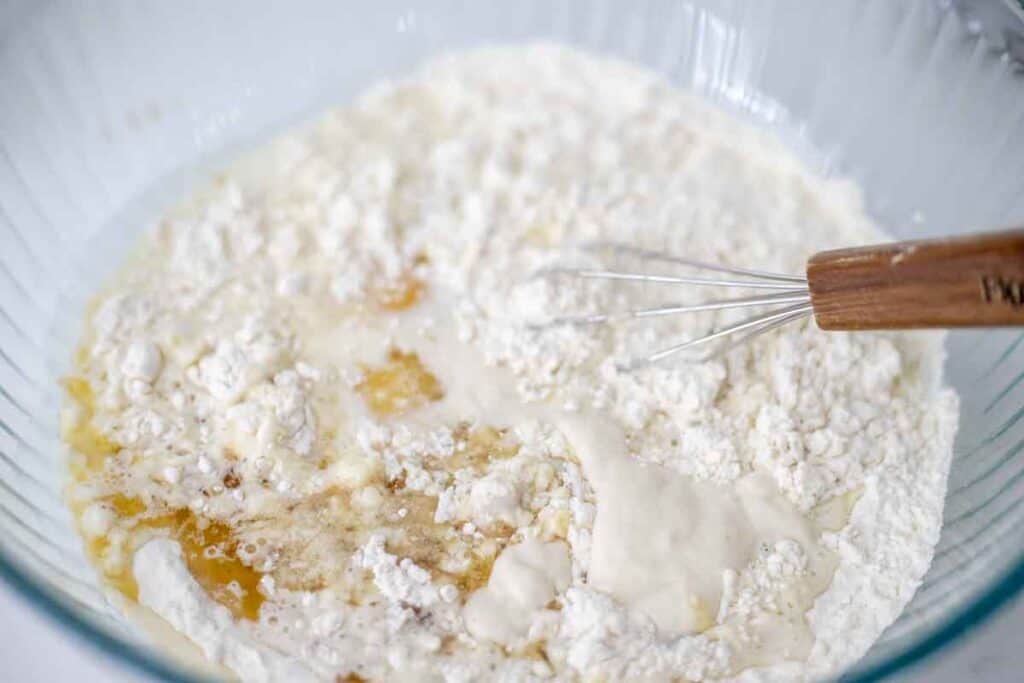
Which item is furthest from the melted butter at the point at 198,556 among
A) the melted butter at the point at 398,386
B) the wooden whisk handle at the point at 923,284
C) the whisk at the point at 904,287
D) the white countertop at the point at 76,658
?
the wooden whisk handle at the point at 923,284

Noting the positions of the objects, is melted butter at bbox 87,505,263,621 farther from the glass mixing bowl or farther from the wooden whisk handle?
the wooden whisk handle

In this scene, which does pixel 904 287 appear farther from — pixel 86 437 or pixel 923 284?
pixel 86 437

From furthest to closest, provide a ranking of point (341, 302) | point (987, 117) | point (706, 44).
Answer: point (706, 44)
point (987, 117)
point (341, 302)

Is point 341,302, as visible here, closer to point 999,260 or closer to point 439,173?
point 439,173

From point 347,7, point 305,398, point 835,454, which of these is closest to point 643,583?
point 835,454

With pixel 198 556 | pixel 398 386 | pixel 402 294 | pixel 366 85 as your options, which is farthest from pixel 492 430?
pixel 366 85

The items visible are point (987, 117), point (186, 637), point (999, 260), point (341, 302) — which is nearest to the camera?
point (999, 260)

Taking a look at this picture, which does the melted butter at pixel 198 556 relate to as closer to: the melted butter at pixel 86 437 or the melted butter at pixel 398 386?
the melted butter at pixel 86 437
